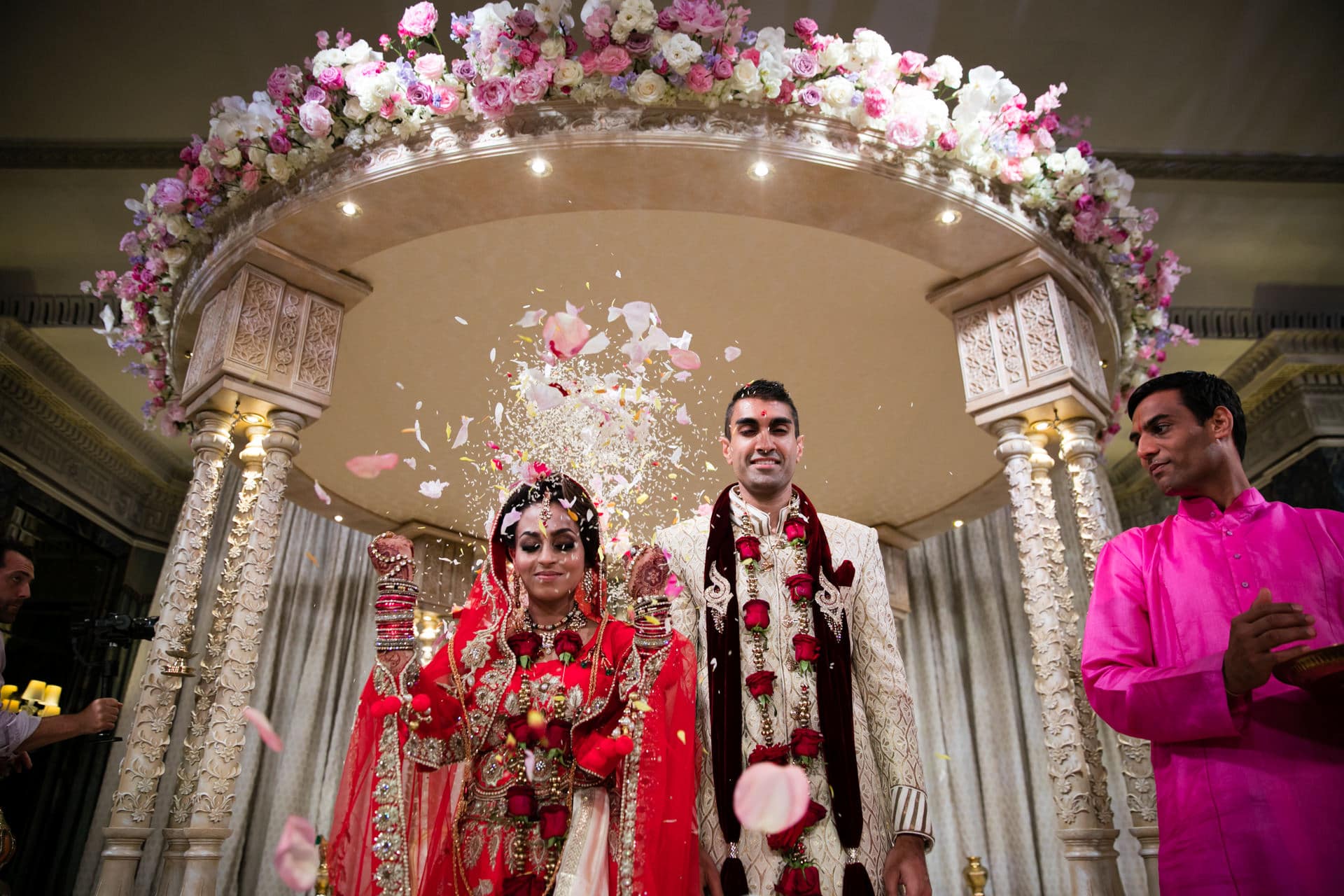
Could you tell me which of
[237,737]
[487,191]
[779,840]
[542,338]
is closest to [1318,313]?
[542,338]

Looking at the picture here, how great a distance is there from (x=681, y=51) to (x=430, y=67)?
1.07 meters

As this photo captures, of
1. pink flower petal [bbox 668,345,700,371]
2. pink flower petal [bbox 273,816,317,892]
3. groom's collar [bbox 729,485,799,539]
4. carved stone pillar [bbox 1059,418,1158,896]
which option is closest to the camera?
pink flower petal [bbox 273,816,317,892]

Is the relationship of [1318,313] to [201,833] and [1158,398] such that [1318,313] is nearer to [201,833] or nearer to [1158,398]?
[1158,398]

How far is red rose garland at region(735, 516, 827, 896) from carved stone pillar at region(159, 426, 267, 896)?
2520mm

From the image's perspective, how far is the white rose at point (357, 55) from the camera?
379 centimetres

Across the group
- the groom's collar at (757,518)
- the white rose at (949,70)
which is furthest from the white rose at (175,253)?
the white rose at (949,70)

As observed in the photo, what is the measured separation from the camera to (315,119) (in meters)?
3.81

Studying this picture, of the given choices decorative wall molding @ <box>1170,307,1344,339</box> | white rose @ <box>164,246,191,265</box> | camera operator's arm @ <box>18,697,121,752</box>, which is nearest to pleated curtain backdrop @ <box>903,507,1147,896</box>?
decorative wall molding @ <box>1170,307,1344,339</box>

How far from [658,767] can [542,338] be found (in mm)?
3588

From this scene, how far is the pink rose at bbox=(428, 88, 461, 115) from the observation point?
3682mm

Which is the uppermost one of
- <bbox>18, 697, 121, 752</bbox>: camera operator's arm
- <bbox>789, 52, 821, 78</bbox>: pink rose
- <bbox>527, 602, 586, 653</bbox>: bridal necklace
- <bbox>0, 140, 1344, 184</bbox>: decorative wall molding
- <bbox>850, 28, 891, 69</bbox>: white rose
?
<bbox>0, 140, 1344, 184</bbox>: decorative wall molding

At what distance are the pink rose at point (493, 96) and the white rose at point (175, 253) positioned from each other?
193 cm

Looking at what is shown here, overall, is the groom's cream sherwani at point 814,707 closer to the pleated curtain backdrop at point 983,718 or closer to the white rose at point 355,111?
the white rose at point 355,111

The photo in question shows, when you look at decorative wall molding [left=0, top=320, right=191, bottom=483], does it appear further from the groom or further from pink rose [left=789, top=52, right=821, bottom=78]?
the groom
